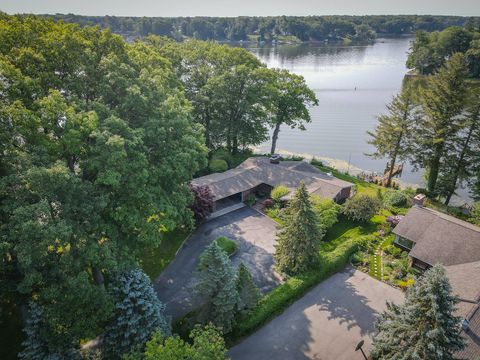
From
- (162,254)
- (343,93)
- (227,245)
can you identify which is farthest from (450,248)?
(343,93)

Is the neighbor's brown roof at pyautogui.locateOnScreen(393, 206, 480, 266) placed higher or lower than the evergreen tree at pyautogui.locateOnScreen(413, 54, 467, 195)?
lower

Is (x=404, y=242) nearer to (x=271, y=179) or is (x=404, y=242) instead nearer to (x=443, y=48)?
(x=271, y=179)

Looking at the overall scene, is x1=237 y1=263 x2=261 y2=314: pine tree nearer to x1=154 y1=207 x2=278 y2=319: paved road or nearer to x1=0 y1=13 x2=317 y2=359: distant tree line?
x1=154 y1=207 x2=278 y2=319: paved road

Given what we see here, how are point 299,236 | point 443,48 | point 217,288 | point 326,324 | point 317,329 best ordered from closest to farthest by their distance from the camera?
point 217,288, point 317,329, point 326,324, point 299,236, point 443,48

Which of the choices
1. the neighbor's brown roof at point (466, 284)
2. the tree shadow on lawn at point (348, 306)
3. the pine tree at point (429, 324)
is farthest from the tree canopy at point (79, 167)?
the neighbor's brown roof at point (466, 284)

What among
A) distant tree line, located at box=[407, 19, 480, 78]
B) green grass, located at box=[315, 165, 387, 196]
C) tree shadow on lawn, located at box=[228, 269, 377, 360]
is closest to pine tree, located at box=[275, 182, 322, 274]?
tree shadow on lawn, located at box=[228, 269, 377, 360]

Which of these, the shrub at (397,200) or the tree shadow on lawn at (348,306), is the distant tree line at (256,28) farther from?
the tree shadow on lawn at (348,306)
